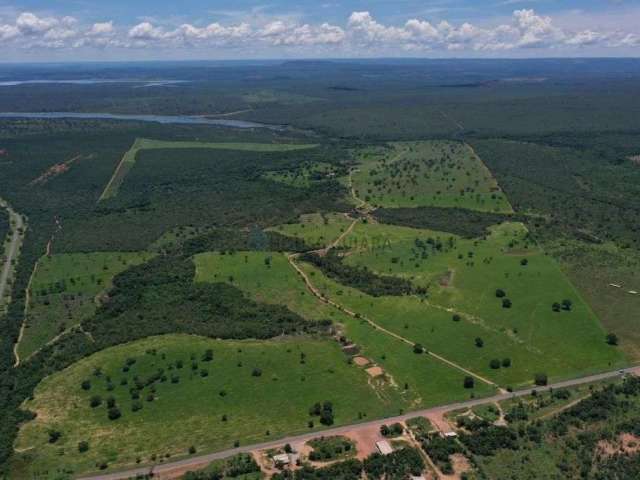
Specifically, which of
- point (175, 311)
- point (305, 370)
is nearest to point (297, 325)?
point (305, 370)

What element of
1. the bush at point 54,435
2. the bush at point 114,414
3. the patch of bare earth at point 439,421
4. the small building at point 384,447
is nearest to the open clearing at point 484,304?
the patch of bare earth at point 439,421

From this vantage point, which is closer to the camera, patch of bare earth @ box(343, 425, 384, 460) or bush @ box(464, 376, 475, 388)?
patch of bare earth @ box(343, 425, 384, 460)

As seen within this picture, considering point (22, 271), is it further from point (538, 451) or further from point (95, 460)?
point (538, 451)

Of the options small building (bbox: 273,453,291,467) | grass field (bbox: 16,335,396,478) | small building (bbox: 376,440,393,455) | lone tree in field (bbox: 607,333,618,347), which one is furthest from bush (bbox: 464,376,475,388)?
small building (bbox: 273,453,291,467)

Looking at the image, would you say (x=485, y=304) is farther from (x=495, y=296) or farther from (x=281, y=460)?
(x=281, y=460)

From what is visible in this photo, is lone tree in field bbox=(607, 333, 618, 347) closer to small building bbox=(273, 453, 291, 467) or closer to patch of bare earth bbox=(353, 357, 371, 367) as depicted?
patch of bare earth bbox=(353, 357, 371, 367)

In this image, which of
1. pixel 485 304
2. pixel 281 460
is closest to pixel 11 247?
pixel 281 460
